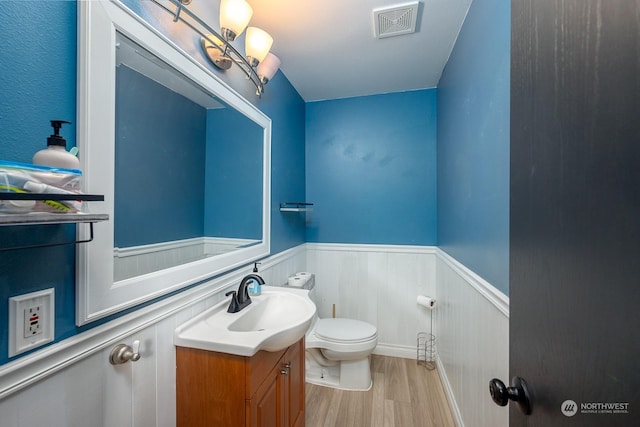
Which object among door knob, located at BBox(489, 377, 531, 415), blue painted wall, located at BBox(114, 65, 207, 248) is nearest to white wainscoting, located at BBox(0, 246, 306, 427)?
blue painted wall, located at BBox(114, 65, 207, 248)

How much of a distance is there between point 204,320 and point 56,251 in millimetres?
627

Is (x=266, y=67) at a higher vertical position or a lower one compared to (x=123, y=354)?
higher

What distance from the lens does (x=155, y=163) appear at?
3.33 feet

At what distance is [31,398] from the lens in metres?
0.61

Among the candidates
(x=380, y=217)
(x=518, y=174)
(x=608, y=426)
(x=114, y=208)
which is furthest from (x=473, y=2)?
(x=114, y=208)

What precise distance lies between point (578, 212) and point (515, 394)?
0.40 metres

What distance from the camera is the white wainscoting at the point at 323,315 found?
0.65 meters

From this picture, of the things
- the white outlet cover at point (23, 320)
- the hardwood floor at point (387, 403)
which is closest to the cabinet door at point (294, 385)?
the hardwood floor at point (387, 403)

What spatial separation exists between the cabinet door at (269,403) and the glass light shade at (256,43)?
1518 millimetres

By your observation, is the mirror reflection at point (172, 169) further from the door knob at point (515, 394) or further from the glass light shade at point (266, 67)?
the door knob at point (515, 394)

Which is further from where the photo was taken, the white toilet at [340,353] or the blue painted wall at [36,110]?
the white toilet at [340,353]

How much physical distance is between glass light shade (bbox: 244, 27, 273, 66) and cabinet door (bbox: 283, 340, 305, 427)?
1506mm

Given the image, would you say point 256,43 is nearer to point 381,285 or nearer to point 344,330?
point 344,330

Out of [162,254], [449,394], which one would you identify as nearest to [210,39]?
[162,254]
